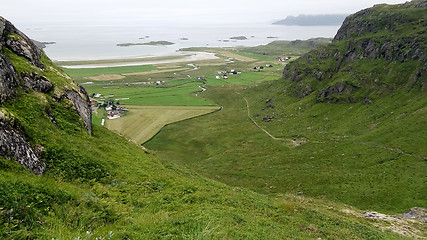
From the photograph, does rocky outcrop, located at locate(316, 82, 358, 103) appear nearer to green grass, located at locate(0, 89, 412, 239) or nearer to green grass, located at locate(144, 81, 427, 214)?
green grass, located at locate(144, 81, 427, 214)

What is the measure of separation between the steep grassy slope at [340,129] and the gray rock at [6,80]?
140ft

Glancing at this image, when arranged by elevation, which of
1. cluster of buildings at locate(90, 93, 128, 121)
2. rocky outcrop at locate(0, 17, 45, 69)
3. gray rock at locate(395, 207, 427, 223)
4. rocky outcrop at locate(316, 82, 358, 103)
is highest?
rocky outcrop at locate(0, 17, 45, 69)

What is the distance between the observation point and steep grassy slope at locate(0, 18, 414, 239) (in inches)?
611

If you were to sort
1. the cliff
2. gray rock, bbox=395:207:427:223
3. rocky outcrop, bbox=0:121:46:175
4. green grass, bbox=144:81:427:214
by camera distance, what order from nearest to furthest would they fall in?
rocky outcrop, bbox=0:121:46:175 → gray rock, bbox=395:207:427:223 → green grass, bbox=144:81:427:214 → the cliff

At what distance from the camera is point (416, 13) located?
367ft

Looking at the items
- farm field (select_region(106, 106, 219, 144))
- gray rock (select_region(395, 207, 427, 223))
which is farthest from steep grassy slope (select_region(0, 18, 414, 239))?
farm field (select_region(106, 106, 219, 144))

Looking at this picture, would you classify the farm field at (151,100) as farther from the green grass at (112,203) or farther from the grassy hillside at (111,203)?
the grassy hillside at (111,203)

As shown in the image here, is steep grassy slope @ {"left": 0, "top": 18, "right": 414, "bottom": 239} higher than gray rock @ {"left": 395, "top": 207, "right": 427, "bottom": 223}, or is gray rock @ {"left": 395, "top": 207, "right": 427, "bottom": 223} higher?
steep grassy slope @ {"left": 0, "top": 18, "right": 414, "bottom": 239}

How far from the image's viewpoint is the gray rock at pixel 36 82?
3331cm

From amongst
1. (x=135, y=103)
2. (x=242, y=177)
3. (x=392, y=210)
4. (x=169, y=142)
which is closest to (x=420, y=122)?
(x=392, y=210)

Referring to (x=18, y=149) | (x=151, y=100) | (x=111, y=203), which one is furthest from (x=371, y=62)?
(x=18, y=149)

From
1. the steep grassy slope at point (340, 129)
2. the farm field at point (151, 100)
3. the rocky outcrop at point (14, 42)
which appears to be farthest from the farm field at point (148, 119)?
the rocky outcrop at point (14, 42)

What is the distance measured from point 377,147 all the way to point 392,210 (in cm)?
2690

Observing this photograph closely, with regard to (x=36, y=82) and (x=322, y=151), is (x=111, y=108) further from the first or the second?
(x=322, y=151)
